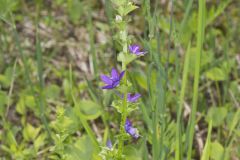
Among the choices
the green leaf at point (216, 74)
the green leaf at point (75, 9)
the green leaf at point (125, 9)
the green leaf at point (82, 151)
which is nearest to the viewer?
the green leaf at point (125, 9)

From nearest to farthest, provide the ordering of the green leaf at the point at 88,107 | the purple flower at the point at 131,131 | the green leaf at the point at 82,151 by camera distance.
Answer: 1. the purple flower at the point at 131,131
2. the green leaf at the point at 82,151
3. the green leaf at the point at 88,107

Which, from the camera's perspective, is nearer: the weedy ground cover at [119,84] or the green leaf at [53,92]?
the weedy ground cover at [119,84]

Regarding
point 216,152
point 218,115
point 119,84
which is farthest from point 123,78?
point 218,115

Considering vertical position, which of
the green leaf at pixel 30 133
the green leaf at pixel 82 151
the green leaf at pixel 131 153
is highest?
the green leaf at pixel 131 153

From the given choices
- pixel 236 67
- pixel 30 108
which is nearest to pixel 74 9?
pixel 30 108

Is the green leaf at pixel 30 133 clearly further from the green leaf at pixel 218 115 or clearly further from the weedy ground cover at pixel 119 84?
the green leaf at pixel 218 115

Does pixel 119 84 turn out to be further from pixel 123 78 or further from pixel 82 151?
pixel 82 151

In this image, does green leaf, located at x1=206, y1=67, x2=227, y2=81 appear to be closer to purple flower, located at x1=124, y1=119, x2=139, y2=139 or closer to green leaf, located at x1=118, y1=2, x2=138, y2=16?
purple flower, located at x1=124, y1=119, x2=139, y2=139

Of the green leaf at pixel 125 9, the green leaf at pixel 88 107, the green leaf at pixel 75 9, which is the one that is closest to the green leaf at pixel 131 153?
the green leaf at pixel 125 9
